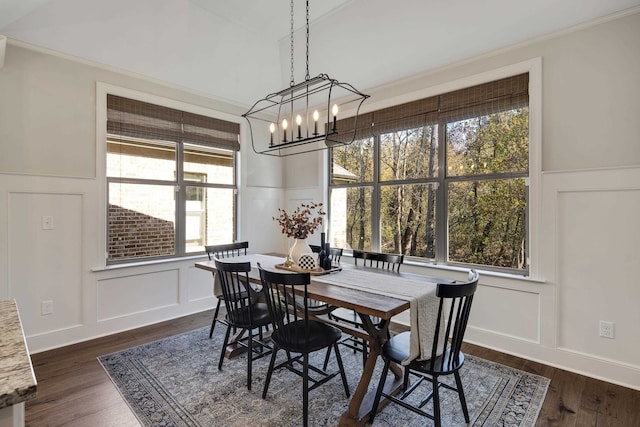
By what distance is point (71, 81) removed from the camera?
3.09 meters

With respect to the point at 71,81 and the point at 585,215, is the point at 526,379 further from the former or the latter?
the point at 71,81

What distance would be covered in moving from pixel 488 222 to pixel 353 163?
5.84 feet

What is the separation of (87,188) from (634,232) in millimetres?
4669

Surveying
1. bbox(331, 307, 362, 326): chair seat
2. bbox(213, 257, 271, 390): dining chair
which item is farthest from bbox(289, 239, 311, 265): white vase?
bbox(331, 307, 362, 326): chair seat

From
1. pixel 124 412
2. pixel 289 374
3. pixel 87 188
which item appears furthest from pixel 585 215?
pixel 87 188

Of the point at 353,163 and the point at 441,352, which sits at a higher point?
the point at 353,163

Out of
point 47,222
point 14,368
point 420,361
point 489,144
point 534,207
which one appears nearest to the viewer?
point 14,368

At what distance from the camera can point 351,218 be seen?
4309mm

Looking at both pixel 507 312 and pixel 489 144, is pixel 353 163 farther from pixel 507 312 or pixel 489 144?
pixel 507 312

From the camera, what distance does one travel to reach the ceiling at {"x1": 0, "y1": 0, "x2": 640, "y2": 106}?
8.91 ft

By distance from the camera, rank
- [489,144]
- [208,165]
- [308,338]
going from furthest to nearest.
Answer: [208,165] → [489,144] → [308,338]

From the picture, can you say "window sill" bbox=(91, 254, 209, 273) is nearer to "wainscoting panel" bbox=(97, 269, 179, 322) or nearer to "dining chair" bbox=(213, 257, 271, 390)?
"wainscoting panel" bbox=(97, 269, 179, 322)

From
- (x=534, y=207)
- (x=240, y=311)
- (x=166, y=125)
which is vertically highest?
(x=166, y=125)

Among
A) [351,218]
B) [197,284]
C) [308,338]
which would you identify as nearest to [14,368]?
[308,338]
